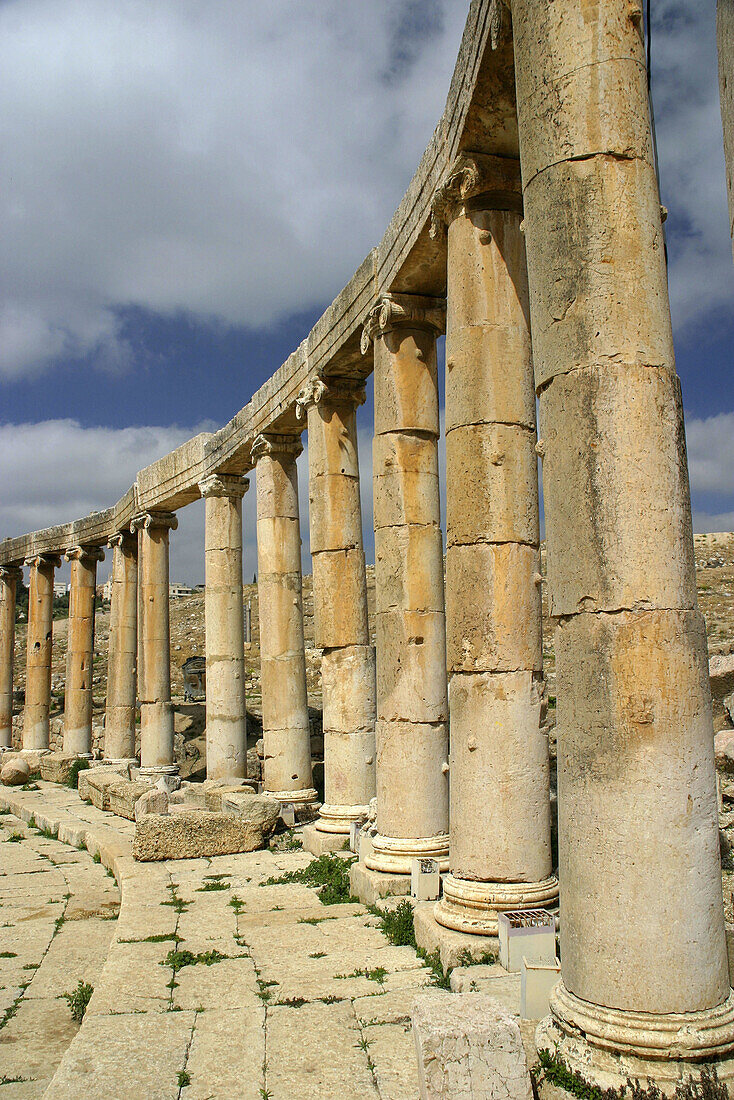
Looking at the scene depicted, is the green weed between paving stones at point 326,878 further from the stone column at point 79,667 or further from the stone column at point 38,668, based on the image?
the stone column at point 38,668

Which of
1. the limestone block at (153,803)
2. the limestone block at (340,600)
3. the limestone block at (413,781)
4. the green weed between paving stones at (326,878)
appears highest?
the limestone block at (340,600)

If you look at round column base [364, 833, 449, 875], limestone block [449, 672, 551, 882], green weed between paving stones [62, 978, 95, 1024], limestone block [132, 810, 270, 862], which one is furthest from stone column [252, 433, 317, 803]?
limestone block [449, 672, 551, 882]

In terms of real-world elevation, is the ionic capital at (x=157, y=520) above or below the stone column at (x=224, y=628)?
above

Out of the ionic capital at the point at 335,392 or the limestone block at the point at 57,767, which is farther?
the limestone block at the point at 57,767

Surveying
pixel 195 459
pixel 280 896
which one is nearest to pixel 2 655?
pixel 195 459

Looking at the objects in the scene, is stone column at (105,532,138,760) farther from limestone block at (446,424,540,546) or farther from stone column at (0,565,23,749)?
limestone block at (446,424,540,546)

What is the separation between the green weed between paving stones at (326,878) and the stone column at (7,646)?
2067 centimetres

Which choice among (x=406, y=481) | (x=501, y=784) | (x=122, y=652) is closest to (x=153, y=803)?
(x=122, y=652)

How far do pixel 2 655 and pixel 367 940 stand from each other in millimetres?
24366

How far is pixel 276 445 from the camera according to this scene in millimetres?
16422

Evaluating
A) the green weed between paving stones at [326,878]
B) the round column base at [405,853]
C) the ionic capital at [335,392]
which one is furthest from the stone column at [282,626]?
the round column base at [405,853]

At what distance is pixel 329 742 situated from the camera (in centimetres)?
1319

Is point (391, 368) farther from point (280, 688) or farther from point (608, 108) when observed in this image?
point (280, 688)

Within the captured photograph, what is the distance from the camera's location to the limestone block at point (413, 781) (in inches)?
391
